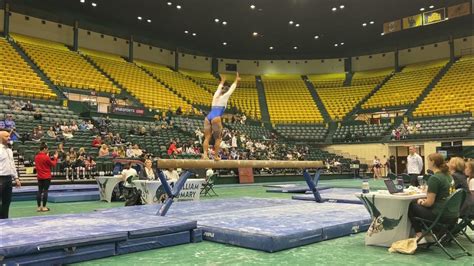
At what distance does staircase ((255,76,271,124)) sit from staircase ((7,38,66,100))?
47.5 ft

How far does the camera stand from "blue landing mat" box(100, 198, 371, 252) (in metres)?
5.27

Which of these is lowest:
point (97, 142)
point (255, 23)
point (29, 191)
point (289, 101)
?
point (29, 191)

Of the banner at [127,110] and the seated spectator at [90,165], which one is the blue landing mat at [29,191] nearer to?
the seated spectator at [90,165]

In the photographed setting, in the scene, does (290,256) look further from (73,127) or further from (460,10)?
(460,10)

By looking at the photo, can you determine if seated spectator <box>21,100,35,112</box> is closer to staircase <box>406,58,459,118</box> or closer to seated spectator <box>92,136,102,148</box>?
seated spectator <box>92,136,102,148</box>

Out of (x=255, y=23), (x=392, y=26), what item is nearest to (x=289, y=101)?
(x=255, y=23)

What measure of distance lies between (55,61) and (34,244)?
2152cm

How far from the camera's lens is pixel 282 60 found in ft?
118

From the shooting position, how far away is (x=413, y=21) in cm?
2488

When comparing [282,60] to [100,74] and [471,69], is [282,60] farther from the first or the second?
[100,74]

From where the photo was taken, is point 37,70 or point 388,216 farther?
point 37,70

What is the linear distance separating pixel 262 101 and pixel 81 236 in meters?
28.2

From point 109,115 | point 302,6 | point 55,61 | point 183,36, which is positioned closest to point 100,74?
point 55,61

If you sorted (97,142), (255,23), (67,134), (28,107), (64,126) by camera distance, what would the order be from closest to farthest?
(67,134), (97,142), (64,126), (28,107), (255,23)
